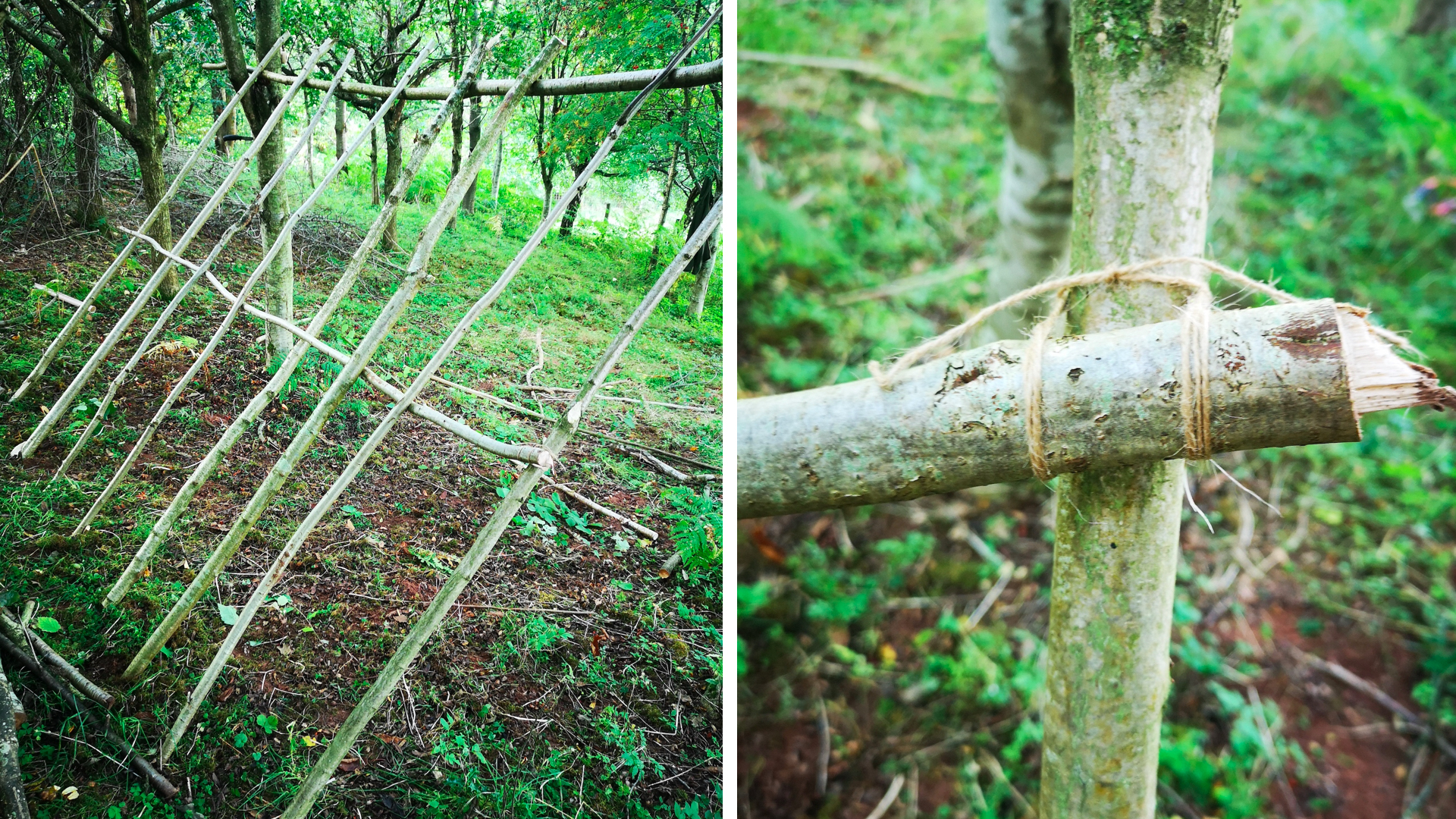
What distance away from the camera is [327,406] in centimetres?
131

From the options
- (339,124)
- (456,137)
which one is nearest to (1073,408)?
(456,137)

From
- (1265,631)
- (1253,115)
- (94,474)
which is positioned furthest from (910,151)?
(94,474)

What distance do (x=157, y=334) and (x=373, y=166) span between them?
0.62 m

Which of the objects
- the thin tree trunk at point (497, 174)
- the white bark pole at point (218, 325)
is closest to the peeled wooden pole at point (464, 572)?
the thin tree trunk at point (497, 174)

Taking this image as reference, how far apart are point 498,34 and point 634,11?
0.29 m

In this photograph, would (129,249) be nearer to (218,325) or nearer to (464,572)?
(218,325)

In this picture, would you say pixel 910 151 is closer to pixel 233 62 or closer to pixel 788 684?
pixel 788 684

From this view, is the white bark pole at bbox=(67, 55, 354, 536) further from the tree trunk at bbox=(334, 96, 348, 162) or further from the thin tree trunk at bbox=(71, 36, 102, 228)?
the thin tree trunk at bbox=(71, 36, 102, 228)

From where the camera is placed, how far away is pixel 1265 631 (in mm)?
1704

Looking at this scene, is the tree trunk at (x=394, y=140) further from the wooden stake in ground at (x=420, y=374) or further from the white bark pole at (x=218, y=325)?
the wooden stake in ground at (x=420, y=374)

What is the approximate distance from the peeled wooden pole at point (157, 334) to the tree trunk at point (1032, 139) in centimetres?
136

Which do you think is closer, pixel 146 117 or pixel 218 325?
pixel 146 117

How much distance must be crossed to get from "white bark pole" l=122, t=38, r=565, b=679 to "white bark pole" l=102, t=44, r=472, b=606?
87 millimetres

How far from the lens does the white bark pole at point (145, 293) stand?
1.42m
